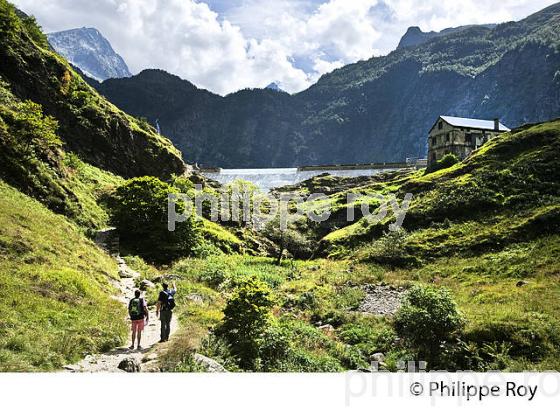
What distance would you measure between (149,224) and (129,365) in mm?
28417

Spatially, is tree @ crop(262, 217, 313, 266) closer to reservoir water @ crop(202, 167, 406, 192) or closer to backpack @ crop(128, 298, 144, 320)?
backpack @ crop(128, 298, 144, 320)

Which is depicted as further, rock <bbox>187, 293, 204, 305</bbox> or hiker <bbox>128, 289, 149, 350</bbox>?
rock <bbox>187, 293, 204, 305</bbox>

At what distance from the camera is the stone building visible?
268ft

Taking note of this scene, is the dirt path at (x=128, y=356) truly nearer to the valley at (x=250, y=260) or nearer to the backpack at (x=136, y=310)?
the valley at (x=250, y=260)

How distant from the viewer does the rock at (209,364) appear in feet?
49.3

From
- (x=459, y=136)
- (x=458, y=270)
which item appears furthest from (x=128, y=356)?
(x=459, y=136)

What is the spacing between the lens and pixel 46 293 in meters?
18.9

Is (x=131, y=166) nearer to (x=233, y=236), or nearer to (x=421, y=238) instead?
(x=233, y=236)

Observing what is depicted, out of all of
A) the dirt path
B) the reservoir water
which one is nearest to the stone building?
the reservoir water

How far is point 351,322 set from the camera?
1066 inches

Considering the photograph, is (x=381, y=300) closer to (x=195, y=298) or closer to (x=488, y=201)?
(x=195, y=298)

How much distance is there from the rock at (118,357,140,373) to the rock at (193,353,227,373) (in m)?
1.97

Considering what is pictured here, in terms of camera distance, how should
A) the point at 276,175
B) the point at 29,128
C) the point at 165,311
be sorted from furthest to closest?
the point at 276,175, the point at 29,128, the point at 165,311
